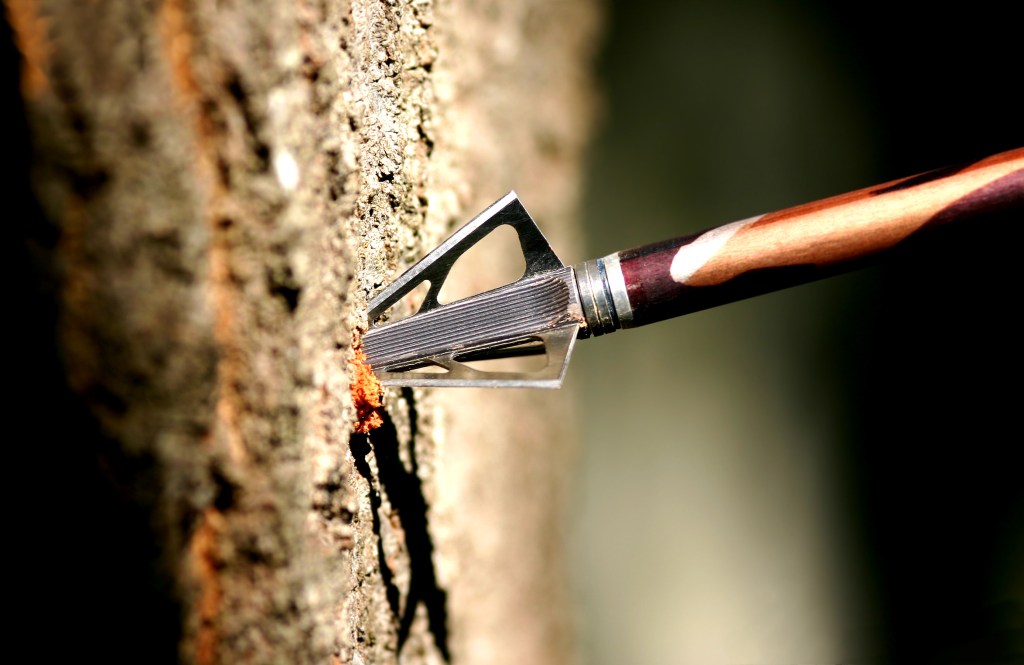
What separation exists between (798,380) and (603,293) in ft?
3.64

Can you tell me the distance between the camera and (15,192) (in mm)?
380

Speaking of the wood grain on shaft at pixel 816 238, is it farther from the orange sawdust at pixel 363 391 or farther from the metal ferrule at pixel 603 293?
the orange sawdust at pixel 363 391

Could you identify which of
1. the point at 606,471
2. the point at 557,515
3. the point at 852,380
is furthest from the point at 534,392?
the point at 852,380

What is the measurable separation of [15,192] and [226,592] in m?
0.25

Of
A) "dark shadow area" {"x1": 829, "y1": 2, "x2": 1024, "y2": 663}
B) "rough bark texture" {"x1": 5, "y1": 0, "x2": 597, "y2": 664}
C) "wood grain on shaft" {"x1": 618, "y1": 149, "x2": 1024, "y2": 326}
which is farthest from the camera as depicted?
"dark shadow area" {"x1": 829, "y1": 2, "x2": 1024, "y2": 663}

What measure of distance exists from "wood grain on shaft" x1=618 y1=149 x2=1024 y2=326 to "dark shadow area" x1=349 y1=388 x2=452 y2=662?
0.81 feet

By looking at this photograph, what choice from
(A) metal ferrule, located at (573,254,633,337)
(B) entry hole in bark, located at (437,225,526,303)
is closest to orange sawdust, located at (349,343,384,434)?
(A) metal ferrule, located at (573,254,633,337)

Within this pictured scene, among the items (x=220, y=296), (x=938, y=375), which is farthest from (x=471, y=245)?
(x=938, y=375)

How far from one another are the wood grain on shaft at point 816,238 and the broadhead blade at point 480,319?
0.06 meters

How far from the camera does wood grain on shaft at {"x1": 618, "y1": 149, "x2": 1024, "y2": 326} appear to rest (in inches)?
20.7

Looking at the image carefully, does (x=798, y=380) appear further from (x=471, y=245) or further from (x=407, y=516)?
(x=471, y=245)

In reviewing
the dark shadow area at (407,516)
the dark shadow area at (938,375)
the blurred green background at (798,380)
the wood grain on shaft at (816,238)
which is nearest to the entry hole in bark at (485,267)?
the dark shadow area at (407,516)

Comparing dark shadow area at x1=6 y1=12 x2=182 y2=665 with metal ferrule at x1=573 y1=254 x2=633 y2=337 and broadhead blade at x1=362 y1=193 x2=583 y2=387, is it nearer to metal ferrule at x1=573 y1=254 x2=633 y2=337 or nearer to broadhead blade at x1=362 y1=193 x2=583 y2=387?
broadhead blade at x1=362 y1=193 x2=583 y2=387

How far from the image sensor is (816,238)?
1.75 ft
